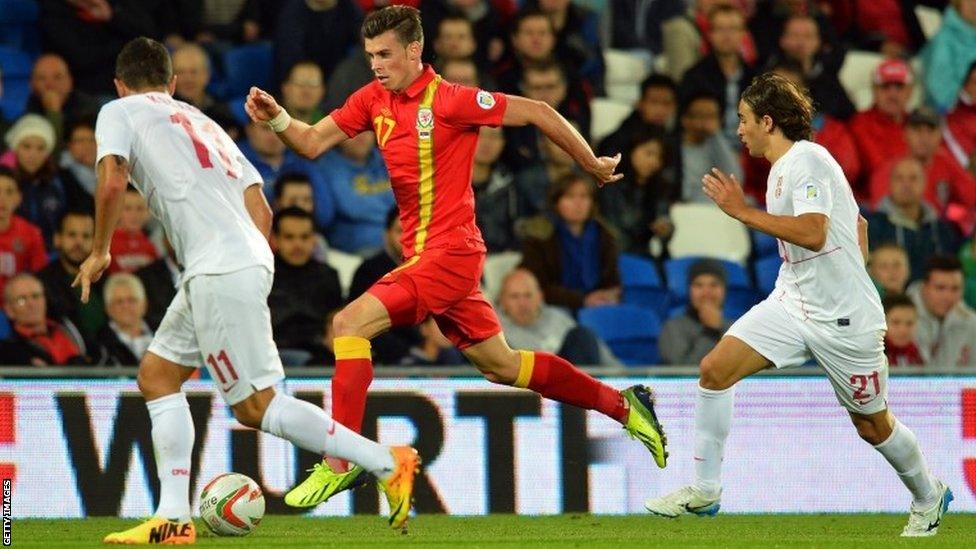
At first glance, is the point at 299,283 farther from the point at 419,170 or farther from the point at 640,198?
the point at 419,170

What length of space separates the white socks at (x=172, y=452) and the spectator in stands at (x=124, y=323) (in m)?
3.71

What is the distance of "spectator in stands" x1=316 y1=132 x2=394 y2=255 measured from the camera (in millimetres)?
13812

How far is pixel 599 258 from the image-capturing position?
13500 millimetres

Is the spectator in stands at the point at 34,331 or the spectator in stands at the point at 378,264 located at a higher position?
the spectator in stands at the point at 378,264

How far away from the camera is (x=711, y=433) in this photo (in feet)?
30.5

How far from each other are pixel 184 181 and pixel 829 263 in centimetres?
301

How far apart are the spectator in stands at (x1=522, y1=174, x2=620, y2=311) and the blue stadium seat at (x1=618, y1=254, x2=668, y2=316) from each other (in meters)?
0.15

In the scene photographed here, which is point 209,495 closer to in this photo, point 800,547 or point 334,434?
point 334,434

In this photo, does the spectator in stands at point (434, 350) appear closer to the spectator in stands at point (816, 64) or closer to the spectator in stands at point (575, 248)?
the spectator in stands at point (575, 248)

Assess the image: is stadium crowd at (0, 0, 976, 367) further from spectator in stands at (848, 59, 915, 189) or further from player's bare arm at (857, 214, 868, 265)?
player's bare arm at (857, 214, 868, 265)

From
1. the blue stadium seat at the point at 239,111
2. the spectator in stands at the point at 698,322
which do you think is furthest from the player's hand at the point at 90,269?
the blue stadium seat at the point at 239,111

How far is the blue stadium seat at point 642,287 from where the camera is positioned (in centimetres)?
1370

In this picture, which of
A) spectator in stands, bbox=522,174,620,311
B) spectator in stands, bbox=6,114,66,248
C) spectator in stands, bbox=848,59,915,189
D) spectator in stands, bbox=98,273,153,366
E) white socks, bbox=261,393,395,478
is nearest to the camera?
white socks, bbox=261,393,395,478

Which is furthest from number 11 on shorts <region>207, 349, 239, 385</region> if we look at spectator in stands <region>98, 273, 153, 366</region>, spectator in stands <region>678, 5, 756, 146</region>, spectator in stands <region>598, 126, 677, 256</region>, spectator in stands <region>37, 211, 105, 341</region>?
spectator in stands <region>678, 5, 756, 146</region>
